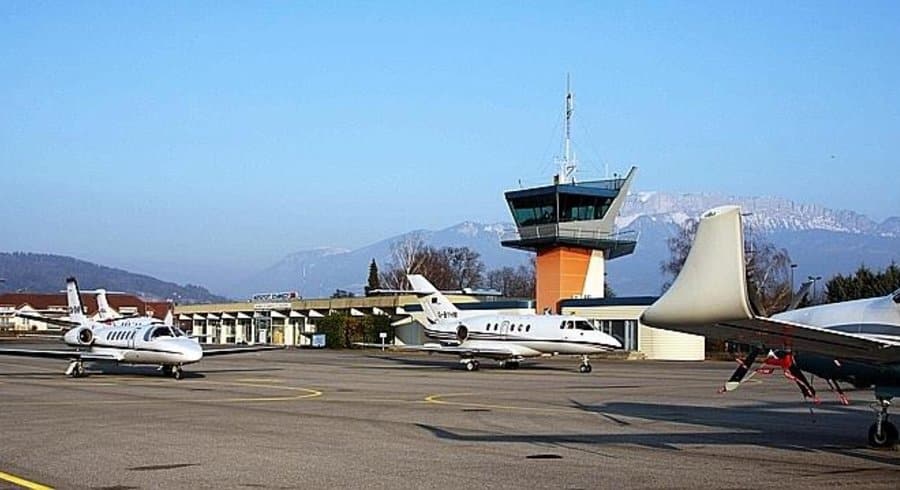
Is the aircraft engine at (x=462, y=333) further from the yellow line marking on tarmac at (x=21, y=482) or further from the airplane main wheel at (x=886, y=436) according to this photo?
the yellow line marking on tarmac at (x=21, y=482)

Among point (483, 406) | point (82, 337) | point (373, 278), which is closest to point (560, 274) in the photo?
point (82, 337)

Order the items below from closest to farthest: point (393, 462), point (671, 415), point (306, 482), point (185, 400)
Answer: point (306, 482)
point (393, 462)
point (671, 415)
point (185, 400)

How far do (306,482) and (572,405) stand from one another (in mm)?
13311

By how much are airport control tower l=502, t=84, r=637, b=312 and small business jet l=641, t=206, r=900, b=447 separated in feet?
186

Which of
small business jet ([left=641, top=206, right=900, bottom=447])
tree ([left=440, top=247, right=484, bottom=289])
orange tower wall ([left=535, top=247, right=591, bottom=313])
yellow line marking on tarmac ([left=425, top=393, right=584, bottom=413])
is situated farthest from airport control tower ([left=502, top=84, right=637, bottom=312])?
tree ([left=440, top=247, right=484, bottom=289])

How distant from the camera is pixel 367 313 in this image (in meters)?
94.9

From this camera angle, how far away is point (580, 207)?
241ft

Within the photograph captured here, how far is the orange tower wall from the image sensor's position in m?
73.4

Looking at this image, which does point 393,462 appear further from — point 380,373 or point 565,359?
point 565,359

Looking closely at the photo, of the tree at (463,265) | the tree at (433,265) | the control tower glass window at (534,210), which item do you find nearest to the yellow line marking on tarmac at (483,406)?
the control tower glass window at (534,210)

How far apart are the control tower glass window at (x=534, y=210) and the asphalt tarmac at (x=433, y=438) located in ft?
132

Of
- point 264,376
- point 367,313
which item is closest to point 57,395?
point 264,376

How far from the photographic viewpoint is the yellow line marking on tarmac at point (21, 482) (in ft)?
42.6

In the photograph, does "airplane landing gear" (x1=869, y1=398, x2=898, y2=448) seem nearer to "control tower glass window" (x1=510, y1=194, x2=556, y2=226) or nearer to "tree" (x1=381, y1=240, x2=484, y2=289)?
"control tower glass window" (x1=510, y1=194, x2=556, y2=226)
